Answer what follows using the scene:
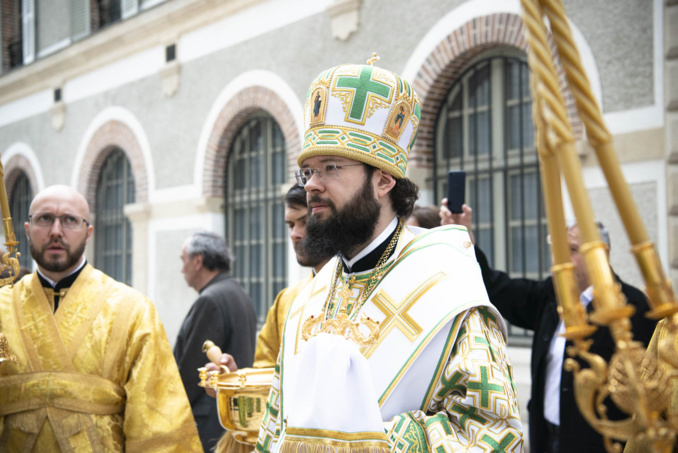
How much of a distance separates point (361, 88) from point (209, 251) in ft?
10.2

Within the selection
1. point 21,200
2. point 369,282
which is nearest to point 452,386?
point 369,282

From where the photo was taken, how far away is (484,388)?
1.95 m

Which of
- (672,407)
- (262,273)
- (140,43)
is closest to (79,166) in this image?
(140,43)

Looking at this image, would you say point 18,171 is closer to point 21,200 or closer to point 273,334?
point 21,200

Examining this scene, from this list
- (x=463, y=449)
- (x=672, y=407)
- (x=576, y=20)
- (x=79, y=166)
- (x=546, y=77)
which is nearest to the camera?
(x=546, y=77)

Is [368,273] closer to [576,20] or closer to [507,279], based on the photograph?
[507,279]

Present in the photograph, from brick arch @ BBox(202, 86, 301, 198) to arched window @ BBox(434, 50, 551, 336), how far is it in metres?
2.05

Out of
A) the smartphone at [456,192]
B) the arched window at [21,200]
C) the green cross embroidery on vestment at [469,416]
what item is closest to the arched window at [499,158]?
the smartphone at [456,192]

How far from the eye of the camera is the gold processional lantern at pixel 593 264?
100 centimetres

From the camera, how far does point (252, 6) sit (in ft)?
31.9

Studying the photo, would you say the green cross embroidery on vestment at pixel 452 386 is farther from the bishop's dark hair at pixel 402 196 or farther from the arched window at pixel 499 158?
the arched window at pixel 499 158

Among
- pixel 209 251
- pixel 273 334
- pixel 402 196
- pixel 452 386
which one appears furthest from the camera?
pixel 209 251

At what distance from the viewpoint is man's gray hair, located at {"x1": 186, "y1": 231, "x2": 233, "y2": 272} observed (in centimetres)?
525

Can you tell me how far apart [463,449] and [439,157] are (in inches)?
232
